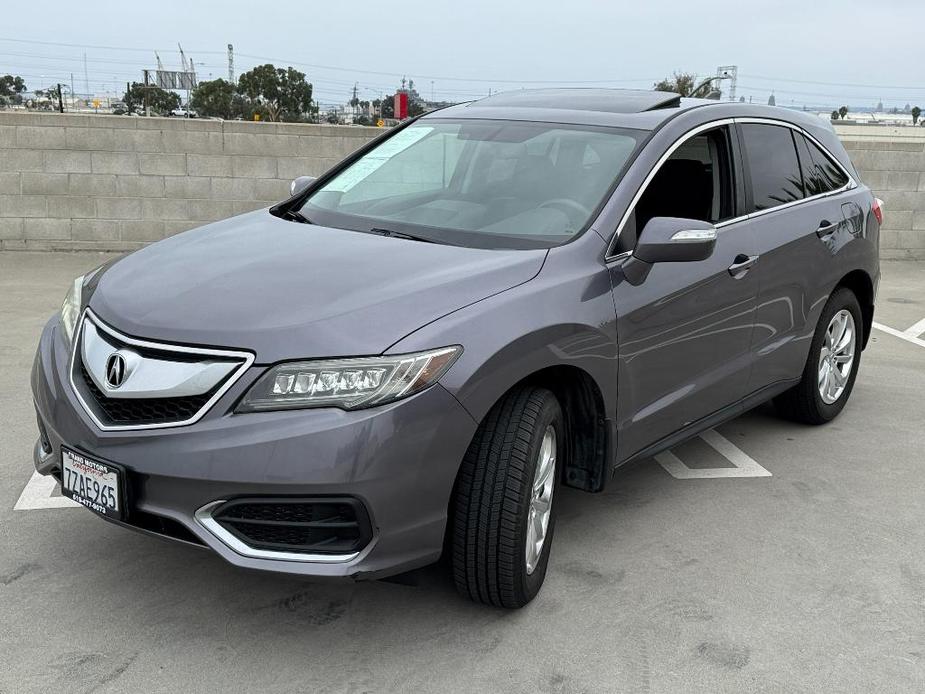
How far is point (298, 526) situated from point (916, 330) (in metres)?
6.69

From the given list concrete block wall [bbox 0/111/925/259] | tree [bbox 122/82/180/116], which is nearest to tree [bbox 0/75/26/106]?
tree [bbox 122/82/180/116]

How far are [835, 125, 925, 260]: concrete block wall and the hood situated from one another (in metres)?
9.57

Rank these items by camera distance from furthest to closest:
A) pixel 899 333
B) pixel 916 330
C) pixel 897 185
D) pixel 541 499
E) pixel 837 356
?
pixel 897 185
pixel 916 330
pixel 899 333
pixel 837 356
pixel 541 499

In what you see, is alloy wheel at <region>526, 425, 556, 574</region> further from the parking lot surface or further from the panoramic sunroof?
the panoramic sunroof

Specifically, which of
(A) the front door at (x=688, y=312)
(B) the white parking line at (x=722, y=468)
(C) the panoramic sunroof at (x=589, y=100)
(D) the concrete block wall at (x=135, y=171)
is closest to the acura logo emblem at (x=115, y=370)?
(A) the front door at (x=688, y=312)

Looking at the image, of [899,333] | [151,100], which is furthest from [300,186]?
[151,100]

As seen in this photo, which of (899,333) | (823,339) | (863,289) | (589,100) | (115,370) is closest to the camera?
(115,370)

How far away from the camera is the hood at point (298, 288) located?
283cm

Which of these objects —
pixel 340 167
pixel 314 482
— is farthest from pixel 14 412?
pixel 314 482

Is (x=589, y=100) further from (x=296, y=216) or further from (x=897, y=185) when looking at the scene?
(x=897, y=185)

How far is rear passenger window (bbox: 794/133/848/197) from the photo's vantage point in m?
4.97

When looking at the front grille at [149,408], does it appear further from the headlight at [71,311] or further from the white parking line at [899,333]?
the white parking line at [899,333]

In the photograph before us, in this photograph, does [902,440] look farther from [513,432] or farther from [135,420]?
[135,420]

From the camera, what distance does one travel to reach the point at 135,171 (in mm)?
10109
